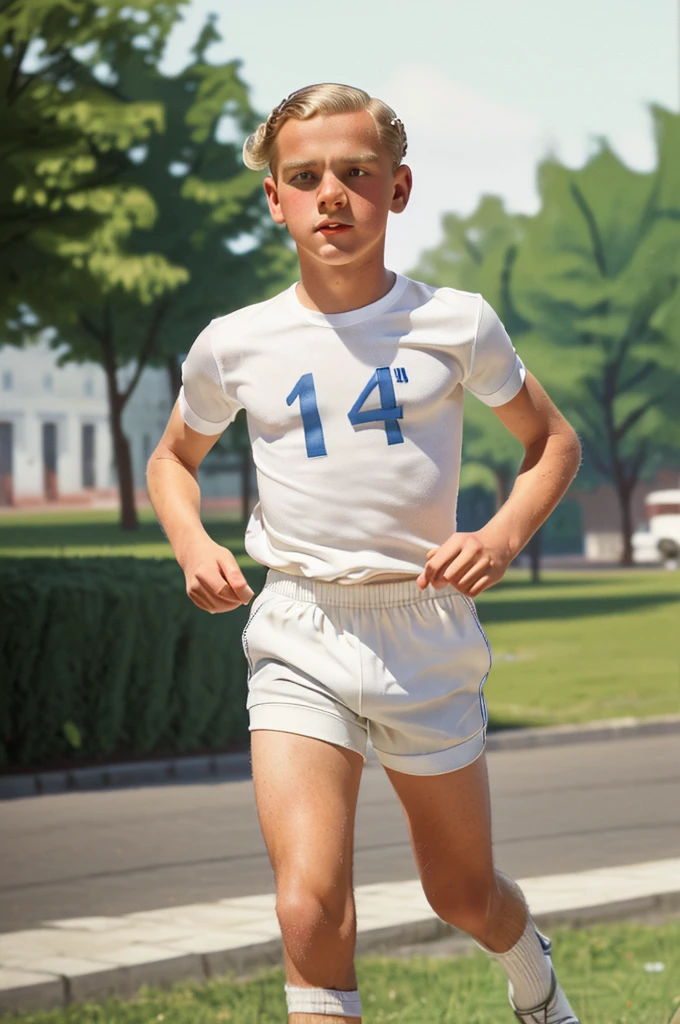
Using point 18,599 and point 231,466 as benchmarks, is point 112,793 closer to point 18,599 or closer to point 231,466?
point 18,599

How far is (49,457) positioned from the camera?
117 ft

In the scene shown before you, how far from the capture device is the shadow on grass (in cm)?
2986

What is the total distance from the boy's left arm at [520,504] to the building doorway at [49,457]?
3097 cm

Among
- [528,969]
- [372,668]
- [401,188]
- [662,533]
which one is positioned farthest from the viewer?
[662,533]

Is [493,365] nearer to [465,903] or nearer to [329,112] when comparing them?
[329,112]

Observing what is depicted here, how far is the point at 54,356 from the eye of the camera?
3734cm

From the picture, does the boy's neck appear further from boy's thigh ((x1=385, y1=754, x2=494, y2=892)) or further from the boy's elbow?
boy's thigh ((x1=385, y1=754, x2=494, y2=892))

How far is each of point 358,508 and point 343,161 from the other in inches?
27.8

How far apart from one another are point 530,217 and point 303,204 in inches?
2028

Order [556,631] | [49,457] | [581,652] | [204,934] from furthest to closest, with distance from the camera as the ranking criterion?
1. [49,457]
2. [556,631]
3. [581,652]
4. [204,934]

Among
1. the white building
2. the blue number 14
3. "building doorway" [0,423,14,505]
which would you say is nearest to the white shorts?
the blue number 14

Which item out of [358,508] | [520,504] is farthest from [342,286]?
[520,504]

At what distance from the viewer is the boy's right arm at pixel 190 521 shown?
11.8ft

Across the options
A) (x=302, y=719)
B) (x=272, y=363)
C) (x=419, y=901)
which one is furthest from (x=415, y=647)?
(x=419, y=901)
